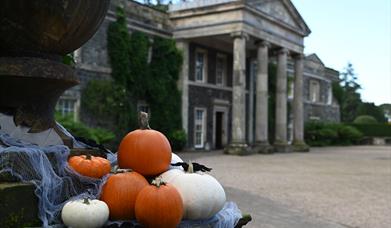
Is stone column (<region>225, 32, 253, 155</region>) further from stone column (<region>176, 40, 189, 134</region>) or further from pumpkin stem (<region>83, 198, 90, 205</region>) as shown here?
pumpkin stem (<region>83, 198, 90, 205</region>)

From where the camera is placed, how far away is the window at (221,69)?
27.7m

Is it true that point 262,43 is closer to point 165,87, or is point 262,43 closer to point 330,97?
point 165,87

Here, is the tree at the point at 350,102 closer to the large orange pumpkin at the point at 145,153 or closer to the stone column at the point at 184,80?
the stone column at the point at 184,80

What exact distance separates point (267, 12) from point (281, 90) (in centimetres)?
447

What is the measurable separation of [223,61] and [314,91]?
1542 centimetres

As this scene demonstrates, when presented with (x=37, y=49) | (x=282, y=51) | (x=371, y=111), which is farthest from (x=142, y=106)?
(x=371, y=111)

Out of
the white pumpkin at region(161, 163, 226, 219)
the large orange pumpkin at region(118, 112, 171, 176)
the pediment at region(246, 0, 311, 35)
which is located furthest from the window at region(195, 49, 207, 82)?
the white pumpkin at region(161, 163, 226, 219)

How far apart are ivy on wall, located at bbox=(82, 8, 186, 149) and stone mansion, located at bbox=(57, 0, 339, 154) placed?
0.42 meters

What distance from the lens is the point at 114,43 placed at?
2091cm

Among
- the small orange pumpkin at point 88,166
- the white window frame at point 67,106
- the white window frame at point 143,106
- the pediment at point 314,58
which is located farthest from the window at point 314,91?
the small orange pumpkin at point 88,166

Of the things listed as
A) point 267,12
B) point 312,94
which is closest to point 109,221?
point 267,12

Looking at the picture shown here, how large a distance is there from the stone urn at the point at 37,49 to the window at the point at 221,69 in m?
24.0

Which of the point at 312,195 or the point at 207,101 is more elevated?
the point at 207,101

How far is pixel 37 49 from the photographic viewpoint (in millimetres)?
3707
